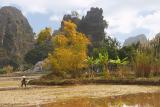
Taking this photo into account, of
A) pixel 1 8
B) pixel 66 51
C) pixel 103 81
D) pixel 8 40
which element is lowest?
pixel 103 81

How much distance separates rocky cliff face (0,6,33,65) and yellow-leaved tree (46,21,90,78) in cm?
5183

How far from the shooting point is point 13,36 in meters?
102

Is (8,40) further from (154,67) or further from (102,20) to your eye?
(154,67)

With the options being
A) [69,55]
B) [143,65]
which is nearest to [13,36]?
[69,55]

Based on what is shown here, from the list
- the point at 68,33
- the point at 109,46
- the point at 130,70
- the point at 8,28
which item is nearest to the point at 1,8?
the point at 8,28

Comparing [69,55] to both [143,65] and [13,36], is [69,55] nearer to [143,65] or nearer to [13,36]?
[143,65]

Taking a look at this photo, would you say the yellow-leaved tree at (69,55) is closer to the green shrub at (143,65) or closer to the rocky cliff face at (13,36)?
the green shrub at (143,65)

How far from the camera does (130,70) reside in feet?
127

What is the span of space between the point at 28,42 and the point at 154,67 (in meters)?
76.1

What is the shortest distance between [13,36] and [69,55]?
207 ft

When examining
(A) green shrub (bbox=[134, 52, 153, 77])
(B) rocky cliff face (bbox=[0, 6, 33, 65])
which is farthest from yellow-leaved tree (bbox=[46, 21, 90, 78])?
(B) rocky cliff face (bbox=[0, 6, 33, 65])

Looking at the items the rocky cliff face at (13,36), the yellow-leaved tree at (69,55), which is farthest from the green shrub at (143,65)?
the rocky cliff face at (13,36)

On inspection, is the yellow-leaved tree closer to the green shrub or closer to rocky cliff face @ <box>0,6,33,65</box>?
the green shrub

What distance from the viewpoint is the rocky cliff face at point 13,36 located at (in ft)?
319
